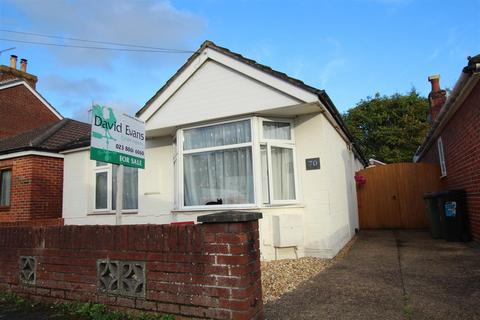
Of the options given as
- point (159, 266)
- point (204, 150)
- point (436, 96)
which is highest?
point (436, 96)

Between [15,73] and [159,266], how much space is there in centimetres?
1862

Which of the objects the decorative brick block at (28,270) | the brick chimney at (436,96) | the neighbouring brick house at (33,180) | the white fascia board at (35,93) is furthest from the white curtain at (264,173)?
the white fascia board at (35,93)

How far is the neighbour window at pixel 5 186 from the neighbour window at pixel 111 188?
10.7 ft

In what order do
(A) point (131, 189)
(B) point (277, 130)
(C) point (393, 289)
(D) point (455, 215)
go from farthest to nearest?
(A) point (131, 189) → (D) point (455, 215) → (B) point (277, 130) → (C) point (393, 289)

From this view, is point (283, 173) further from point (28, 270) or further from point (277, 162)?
point (28, 270)

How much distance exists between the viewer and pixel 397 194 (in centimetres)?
1242

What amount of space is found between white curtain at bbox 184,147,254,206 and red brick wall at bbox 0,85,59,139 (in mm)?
12291

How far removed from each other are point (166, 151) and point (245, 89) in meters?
2.97

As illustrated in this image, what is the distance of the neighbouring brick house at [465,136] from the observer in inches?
262

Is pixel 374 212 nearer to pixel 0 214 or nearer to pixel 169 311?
pixel 169 311

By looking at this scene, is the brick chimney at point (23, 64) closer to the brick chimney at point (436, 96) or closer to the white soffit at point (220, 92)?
the white soffit at point (220, 92)

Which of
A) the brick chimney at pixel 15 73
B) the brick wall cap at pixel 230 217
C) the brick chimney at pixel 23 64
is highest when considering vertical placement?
the brick chimney at pixel 23 64

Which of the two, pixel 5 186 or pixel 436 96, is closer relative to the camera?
pixel 5 186

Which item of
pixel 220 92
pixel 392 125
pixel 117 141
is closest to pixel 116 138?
pixel 117 141
